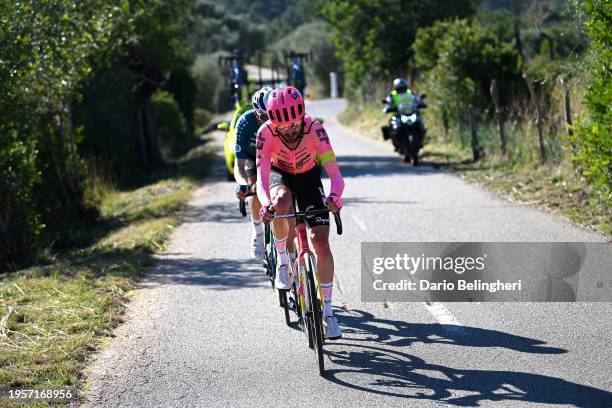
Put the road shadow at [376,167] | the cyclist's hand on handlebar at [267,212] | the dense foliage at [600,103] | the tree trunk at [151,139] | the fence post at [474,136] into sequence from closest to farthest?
the cyclist's hand on handlebar at [267,212] < the dense foliage at [600,103] < the road shadow at [376,167] < the fence post at [474,136] < the tree trunk at [151,139]

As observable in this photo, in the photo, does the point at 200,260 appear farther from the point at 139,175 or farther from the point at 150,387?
the point at 139,175

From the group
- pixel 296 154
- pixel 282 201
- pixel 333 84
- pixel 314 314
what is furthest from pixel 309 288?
pixel 333 84

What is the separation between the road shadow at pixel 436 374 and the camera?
5926 mm

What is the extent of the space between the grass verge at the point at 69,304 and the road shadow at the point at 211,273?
29cm

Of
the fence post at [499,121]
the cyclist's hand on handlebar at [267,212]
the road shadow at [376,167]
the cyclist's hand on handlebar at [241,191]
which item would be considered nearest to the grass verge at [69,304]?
the cyclist's hand on handlebar at [241,191]

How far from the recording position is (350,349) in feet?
24.1

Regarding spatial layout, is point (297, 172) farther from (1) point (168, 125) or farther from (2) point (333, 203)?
(1) point (168, 125)

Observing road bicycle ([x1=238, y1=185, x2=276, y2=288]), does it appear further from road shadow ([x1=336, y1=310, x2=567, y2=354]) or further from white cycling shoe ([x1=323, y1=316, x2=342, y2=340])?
white cycling shoe ([x1=323, y1=316, x2=342, y2=340])

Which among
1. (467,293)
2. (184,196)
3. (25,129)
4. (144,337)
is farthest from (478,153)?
(144,337)

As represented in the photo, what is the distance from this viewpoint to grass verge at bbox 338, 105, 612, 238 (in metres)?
12.5

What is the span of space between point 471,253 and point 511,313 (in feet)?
8.50

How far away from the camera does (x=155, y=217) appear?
55.4 ft

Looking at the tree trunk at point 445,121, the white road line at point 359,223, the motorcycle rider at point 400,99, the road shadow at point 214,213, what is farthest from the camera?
the tree trunk at point 445,121

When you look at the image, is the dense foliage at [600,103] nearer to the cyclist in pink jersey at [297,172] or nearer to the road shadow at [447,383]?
the cyclist in pink jersey at [297,172]
